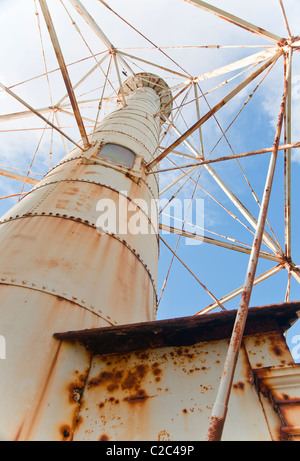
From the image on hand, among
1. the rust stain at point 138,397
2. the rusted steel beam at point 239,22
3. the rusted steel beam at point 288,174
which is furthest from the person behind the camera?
the rusted steel beam at point 288,174

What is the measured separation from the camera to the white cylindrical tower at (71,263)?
108 inches

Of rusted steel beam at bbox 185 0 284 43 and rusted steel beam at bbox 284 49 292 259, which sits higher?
rusted steel beam at bbox 185 0 284 43

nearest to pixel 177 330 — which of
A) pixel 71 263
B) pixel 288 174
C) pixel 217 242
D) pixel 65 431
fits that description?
pixel 65 431

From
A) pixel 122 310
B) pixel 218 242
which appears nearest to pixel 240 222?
pixel 218 242

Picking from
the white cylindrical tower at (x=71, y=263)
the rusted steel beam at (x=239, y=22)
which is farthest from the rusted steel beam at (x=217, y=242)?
the rusted steel beam at (x=239, y=22)

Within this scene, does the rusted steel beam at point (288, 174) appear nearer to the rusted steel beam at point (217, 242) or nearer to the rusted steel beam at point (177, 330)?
the rusted steel beam at point (217, 242)

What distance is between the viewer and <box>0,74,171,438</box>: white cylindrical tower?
2738 mm

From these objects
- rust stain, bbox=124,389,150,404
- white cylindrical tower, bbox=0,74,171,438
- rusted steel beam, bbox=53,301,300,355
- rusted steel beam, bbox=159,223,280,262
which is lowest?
rust stain, bbox=124,389,150,404

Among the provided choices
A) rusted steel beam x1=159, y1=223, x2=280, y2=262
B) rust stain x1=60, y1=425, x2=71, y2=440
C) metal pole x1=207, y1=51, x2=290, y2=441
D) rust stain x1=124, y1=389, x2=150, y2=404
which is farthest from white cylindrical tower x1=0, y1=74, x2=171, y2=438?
rusted steel beam x1=159, y1=223, x2=280, y2=262

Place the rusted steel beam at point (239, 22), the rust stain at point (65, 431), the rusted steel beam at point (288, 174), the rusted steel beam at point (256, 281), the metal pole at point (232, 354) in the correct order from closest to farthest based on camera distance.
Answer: the metal pole at point (232, 354) → the rust stain at point (65, 431) → the rusted steel beam at point (239, 22) → the rusted steel beam at point (288, 174) → the rusted steel beam at point (256, 281)

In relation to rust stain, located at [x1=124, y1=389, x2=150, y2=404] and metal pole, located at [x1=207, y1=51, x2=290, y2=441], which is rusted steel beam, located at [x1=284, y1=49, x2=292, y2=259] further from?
rust stain, located at [x1=124, y1=389, x2=150, y2=404]

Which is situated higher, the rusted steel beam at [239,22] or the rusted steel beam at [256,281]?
the rusted steel beam at [239,22]

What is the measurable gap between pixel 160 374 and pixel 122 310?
1049 millimetres
